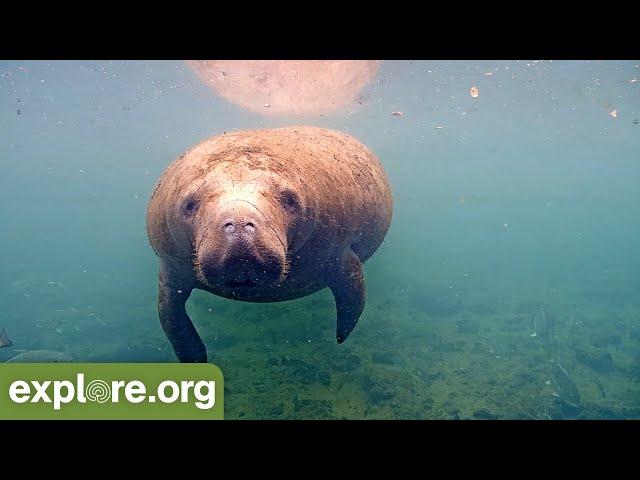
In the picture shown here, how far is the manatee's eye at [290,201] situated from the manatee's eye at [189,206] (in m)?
0.73

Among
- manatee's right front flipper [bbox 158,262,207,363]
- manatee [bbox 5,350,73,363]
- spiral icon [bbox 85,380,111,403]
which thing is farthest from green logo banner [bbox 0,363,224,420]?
manatee [bbox 5,350,73,363]

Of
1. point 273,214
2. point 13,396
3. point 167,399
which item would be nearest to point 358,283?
point 273,214

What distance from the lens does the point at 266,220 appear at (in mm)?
3393

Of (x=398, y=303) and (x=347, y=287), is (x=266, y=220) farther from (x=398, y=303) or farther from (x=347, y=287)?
(x=398, y=303)

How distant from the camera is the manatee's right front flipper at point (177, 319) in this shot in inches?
228

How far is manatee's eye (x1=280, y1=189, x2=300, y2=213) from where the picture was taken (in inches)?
154

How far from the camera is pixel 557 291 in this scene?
21250 millimetres

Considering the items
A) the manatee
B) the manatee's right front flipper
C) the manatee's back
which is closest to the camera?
the manatee's back

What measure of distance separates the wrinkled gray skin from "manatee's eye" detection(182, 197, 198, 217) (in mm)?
12

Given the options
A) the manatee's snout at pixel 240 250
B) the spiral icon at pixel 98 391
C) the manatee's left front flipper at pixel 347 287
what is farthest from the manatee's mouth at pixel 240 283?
the manatee's left front flipper at pixel 347 287

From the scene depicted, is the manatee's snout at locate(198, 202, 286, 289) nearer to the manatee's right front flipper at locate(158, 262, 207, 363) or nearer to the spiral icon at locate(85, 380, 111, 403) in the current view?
the spiral icon at locate(85, 380, 111, 403)

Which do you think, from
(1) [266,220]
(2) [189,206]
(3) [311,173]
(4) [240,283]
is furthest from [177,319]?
(1) [266,220]

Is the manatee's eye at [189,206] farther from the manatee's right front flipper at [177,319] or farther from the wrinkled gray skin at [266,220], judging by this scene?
the manatee's right front flipper at [177,319]
